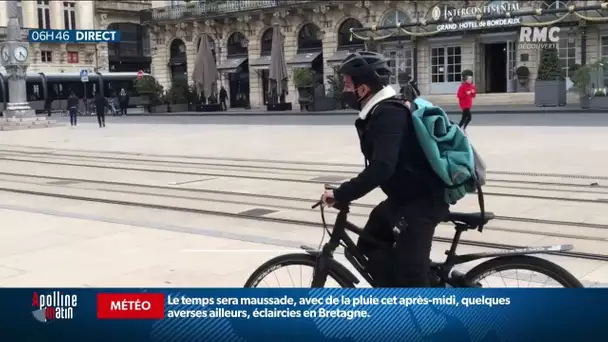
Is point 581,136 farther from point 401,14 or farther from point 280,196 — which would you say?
point 401,14

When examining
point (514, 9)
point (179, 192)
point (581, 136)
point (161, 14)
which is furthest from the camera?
point (161, 14)

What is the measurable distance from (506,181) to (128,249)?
6104 millimetres

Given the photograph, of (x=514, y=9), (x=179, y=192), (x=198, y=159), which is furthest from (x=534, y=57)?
(x=179, y=192)

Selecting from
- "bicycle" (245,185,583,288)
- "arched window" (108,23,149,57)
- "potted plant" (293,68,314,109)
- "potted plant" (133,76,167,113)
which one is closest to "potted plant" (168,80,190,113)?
"potted plant" (133,76,167,113)

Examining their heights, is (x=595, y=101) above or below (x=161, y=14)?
below

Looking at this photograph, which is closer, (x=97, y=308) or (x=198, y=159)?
(x=97, y=308)

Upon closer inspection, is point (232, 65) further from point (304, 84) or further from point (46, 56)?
point (46, 56)

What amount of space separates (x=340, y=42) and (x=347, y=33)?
2.21 ft

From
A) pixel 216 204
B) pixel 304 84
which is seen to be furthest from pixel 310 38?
pixel 216 204

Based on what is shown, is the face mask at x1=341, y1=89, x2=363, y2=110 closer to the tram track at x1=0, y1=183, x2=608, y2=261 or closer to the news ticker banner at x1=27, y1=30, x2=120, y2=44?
the tram track at x1=0, y1=183, x2=608, y2=261

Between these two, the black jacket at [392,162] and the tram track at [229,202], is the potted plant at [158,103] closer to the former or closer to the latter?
the tram track at [229,202]

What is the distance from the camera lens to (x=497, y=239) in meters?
7.35

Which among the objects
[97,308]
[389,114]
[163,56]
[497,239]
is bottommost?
[497,239]

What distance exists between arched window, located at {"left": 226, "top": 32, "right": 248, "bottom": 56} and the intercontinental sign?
1560 centimetres
